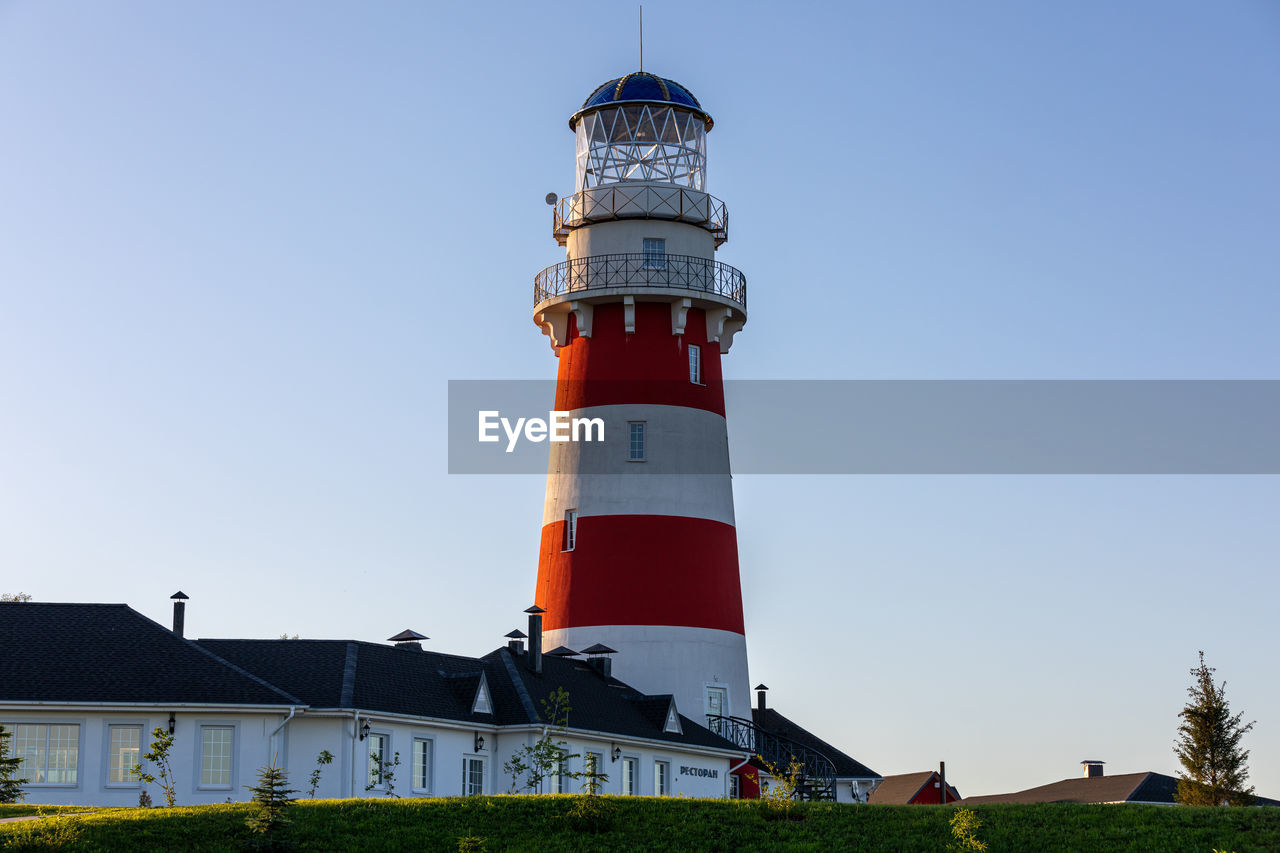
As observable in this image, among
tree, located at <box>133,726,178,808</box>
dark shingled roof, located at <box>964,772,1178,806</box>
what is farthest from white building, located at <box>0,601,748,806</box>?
dark shingled roof, located at <box>964,772,1178,806</box>

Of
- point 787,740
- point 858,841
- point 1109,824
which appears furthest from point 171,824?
point 787,740

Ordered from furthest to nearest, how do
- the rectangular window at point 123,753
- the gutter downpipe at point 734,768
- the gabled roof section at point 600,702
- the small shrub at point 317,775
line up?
the gutter downpipe at point 734,768, the gabled roof section at point 600,702, the small shrub at point 317,775, the rectangular window at point 123,753

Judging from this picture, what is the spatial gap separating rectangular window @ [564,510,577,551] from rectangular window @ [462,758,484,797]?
31.4ft

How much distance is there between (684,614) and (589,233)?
38.8ft

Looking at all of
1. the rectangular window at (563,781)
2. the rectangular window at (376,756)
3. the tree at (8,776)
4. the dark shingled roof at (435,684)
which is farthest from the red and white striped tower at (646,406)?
the tree at (8,776)

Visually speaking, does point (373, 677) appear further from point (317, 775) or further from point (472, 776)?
point (317, 775)

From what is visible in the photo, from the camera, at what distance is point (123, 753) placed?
1470 inches

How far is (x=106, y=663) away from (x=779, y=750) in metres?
20.8

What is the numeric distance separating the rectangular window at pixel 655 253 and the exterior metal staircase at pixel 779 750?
13.3 m

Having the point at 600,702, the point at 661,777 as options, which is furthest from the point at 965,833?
the point at 600,702

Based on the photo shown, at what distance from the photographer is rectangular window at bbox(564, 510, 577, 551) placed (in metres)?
50.5

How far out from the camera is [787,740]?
51562 millimetres

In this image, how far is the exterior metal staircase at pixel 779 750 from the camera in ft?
163

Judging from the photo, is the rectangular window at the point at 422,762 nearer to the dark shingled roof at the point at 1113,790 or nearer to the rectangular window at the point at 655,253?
the rectangular window at the point at 655,253
